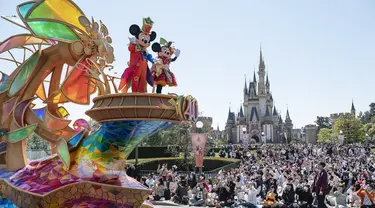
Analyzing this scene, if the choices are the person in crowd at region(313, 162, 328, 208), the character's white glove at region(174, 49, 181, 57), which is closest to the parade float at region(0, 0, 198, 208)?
the character's white glove at region(174, 49, 181, 57)

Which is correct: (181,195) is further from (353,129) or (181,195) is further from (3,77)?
(353,129)

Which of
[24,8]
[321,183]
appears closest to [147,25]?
[24,8]

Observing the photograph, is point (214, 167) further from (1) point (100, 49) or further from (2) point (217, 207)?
(1) point (100, 49)

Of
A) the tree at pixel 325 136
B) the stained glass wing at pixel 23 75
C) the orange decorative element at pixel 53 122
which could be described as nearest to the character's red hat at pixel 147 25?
the stained glass wing at pixel 23 75

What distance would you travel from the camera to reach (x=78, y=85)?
10148 millimetres

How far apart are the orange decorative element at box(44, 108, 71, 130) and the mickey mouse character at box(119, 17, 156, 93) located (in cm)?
187

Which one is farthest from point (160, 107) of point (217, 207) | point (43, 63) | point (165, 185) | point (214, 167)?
point (214, 167)

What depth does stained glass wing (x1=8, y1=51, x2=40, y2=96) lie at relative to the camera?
32.7 feet

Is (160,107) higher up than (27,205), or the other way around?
(160,107)

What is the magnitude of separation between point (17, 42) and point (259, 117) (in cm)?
10409

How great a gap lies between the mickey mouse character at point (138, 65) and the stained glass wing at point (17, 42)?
2667mm

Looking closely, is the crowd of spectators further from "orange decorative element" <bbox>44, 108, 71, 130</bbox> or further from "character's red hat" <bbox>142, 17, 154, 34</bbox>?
"orange decorative element" <bbox>44, 108, 71, 130</bbox>

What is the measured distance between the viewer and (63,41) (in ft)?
30.8

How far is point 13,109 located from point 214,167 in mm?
27148
